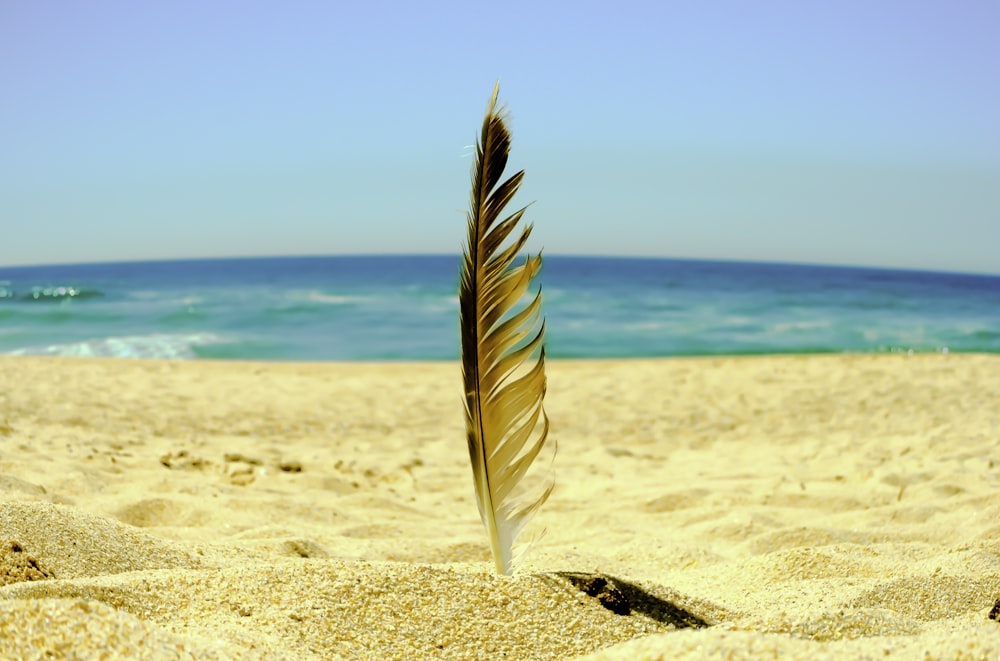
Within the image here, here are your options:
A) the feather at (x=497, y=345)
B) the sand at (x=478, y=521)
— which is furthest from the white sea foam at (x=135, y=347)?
the feather at (x=497, y=345)

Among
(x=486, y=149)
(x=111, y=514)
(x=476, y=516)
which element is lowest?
(x=476, y=516)

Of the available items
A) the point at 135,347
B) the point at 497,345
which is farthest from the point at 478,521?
the point at 135,347

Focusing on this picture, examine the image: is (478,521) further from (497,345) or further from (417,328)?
(417,328)

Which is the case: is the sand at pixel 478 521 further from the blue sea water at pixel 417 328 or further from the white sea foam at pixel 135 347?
the blue sea water at pixel 417 328

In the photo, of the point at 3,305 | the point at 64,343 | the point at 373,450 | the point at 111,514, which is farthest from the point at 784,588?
the point at 3,305

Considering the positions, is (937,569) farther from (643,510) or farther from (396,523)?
(396,523)
